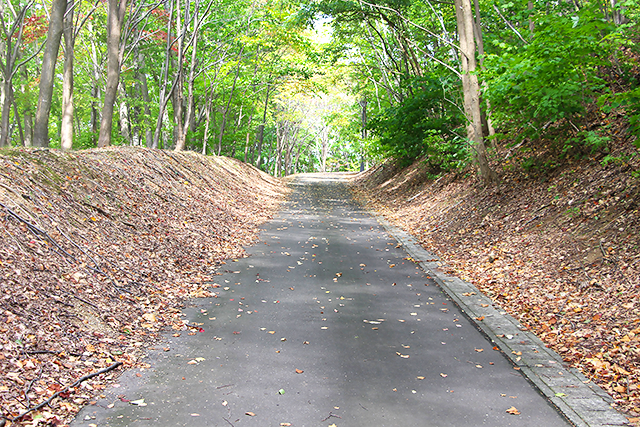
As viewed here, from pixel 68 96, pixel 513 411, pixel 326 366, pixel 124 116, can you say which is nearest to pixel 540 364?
pixel 513 411

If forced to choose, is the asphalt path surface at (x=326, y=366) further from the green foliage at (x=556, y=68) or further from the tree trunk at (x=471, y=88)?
the tree trunk at (x=471, y=88)

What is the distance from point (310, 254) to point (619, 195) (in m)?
5.49

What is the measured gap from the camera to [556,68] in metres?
7.93

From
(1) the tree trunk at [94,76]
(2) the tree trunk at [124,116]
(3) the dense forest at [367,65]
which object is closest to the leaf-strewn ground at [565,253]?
(3) the dense forest at [367,65]

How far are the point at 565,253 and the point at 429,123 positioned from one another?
9.81m

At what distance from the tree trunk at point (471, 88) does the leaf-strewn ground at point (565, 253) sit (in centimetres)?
61

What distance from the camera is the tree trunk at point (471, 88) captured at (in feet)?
37.7

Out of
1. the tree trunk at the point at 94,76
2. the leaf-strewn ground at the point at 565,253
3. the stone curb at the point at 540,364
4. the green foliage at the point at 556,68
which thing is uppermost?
the tree trunk at the point at 94,76

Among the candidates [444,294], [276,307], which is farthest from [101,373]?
[444,294]

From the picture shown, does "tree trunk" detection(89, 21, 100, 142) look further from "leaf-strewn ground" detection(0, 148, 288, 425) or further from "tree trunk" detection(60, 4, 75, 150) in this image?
"leaf-strewn ground" detection(0, 148, 288, 425)

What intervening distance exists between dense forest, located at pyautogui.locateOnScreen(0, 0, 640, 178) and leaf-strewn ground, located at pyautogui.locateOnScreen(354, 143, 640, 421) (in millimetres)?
775

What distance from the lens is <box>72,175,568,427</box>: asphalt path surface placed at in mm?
3617

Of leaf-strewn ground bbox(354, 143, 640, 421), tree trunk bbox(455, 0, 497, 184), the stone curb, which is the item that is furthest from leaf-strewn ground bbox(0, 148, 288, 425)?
tree trunk bbox(455, 0, 497, 184)

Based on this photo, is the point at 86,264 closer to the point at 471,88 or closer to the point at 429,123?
the point at 471,88
